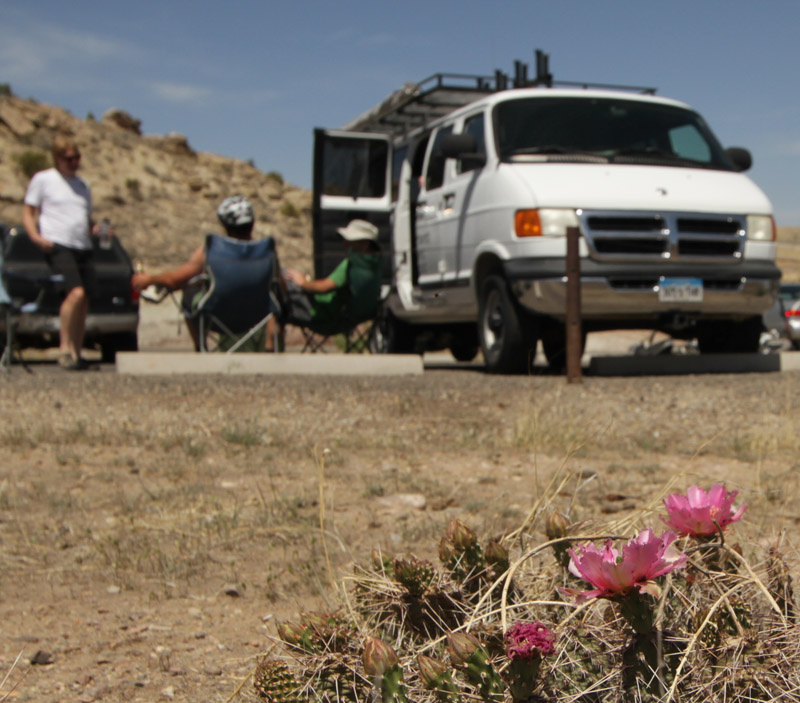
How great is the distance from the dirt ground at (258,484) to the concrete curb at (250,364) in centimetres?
52

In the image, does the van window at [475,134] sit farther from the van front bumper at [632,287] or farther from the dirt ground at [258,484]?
the dirt ground at [258,484]

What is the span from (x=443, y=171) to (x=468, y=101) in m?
1.61

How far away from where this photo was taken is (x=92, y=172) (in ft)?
145

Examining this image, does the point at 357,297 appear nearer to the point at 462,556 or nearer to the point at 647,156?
the point at 647,156

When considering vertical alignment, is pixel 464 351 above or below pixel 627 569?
below

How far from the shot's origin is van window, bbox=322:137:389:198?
411 inches

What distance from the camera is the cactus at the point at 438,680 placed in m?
1.37

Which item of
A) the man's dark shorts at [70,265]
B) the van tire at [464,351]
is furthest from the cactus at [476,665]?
the van tire at [464,351]

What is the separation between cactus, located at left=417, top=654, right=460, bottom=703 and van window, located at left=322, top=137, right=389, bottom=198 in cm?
937

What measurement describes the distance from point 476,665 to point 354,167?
9.43 m

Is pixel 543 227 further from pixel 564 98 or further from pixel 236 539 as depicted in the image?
pixel 236 539

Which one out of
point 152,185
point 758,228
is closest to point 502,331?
point 758,228

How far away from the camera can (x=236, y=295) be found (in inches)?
286

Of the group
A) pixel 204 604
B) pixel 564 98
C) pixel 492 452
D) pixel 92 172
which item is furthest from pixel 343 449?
pixel 92 172
